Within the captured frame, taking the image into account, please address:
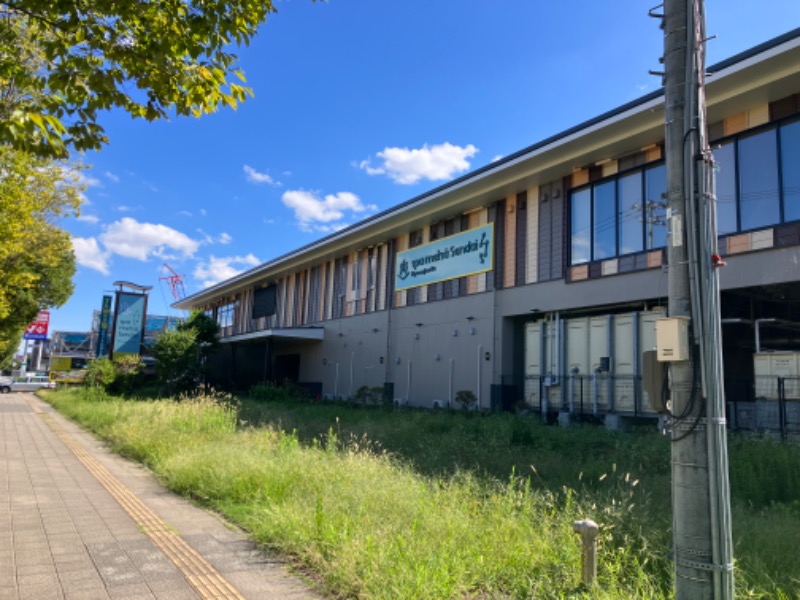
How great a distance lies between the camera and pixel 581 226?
1869 centimetres

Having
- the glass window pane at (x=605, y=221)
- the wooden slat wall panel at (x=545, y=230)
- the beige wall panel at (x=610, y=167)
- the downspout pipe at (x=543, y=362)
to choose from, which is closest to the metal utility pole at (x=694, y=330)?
the glass window pane at (x=605, y=221)

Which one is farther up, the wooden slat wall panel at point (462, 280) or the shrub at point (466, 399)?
the wooden slat wall panel at point (462, 280)

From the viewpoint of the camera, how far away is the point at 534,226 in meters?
20.4

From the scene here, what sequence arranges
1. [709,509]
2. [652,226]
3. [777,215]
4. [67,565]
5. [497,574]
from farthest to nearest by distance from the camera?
[652,226]
[777,215]
[67,565]
[497,574]
[709,509]

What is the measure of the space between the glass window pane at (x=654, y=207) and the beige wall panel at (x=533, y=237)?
4182 mm

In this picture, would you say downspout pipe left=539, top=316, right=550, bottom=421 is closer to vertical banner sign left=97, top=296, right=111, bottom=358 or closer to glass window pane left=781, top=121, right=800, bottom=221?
glass window pane left=781, top=121, right=800, bottom=221

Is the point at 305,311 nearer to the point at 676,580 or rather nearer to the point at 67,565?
the point at 67,565

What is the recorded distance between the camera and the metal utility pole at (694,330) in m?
3.58

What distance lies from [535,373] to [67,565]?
16189mm

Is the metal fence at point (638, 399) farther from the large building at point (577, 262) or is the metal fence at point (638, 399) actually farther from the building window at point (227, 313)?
the building window at point (227, 313)

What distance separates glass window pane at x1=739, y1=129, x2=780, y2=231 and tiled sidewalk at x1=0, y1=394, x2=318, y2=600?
13.4m

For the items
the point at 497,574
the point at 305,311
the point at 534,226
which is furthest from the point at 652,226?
the point at 305,311

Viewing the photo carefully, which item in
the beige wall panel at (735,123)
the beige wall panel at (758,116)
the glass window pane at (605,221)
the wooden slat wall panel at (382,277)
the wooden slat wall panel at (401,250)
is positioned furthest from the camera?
the wooden slat wall panel at (382,277)

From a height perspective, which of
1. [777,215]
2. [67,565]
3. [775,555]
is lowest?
[67,565]
